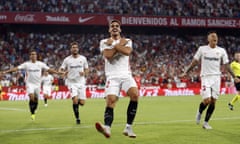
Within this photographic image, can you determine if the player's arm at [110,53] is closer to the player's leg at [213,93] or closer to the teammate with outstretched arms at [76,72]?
the player's leg at [213,93]

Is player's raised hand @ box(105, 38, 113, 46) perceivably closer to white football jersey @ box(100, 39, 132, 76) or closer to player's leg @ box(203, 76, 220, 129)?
white football jersey @ box(100, 39, 132, 76)

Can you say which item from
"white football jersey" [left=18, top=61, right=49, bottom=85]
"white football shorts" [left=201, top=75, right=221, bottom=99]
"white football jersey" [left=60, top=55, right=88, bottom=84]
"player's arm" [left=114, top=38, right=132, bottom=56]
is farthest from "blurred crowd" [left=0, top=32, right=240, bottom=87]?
"player's arm" [left=114, top=38, right=132, bottom=56]

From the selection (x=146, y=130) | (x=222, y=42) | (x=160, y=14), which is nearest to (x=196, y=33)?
(x=222, y=42)

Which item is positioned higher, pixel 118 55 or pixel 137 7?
pixel 137 7

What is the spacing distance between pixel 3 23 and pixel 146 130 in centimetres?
3522

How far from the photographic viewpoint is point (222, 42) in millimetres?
50875

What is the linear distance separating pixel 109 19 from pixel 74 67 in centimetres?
3020

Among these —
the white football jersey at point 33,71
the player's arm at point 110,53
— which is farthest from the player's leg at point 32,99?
the player's arm at point 110,53

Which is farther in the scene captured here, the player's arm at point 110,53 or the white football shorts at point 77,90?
the white football shorts at point 77,90

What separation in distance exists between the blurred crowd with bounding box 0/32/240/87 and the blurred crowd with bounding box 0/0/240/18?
2.81 metres

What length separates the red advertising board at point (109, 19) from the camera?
4322 cm

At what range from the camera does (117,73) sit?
970cm

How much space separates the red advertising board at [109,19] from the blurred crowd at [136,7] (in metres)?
0.73

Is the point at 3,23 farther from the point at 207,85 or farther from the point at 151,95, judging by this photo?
the point at 207,85
